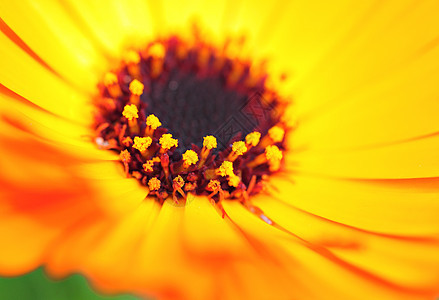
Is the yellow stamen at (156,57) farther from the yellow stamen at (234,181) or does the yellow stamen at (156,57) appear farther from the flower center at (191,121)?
the yellow stamen at (234,181)

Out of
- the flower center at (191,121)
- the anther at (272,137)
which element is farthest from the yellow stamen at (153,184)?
the anther at (272,137)

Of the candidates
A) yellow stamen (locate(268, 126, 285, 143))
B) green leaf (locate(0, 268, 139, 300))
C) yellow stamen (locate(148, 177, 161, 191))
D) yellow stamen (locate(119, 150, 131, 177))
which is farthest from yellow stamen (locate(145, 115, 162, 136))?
green leaf (locate(0, 268, 139, 300))

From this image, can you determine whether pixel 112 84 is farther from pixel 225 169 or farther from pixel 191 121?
pixel 225 169

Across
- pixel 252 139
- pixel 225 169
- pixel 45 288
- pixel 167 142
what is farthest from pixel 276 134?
pixel 45 288

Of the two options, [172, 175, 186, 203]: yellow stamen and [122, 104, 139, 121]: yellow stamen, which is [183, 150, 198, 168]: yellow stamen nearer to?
→ [172, 175, 186, 203]: yellow stamen

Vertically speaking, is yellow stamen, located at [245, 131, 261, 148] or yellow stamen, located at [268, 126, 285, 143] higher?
yellow stamen, located at [268, 126, 285, 143]

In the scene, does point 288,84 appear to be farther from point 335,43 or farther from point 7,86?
point 7,86
